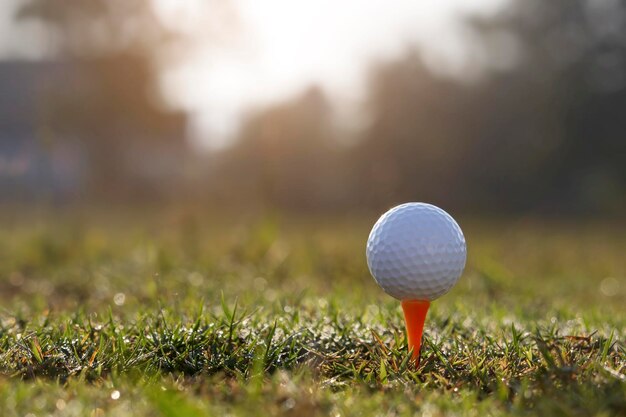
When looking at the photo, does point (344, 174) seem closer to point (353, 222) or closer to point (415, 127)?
point (415, 127)

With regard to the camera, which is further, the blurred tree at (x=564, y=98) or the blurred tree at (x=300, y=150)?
the blurred tree at (x=300, y=150)

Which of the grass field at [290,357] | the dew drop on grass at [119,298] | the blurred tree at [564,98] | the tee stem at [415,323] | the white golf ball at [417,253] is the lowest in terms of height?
the dew drop on grass at [119,298]

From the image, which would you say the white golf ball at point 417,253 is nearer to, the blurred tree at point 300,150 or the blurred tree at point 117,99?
the blurred tree at point 117,99

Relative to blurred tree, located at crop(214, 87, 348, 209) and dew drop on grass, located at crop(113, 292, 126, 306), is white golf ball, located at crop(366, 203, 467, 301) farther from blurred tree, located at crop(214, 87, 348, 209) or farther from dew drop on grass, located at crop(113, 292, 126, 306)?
blurred tree, located at crop(214, 87, 348, 209)

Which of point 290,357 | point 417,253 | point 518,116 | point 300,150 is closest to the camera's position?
point 290,357

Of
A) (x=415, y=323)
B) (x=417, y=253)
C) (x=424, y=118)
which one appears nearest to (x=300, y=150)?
(x=424, y=118)

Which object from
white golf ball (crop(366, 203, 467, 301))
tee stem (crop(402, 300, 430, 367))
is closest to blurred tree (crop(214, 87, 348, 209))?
white golf ball (crop(366, 203, 467, 301))

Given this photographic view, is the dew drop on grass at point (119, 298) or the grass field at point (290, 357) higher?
the grass field at point (290, 357)

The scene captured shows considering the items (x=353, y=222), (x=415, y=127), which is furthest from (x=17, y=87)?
(x=353, y=222)

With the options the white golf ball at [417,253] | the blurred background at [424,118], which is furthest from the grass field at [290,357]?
the blurred background at [424,118]

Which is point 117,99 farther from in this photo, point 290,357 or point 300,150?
point 290,357
